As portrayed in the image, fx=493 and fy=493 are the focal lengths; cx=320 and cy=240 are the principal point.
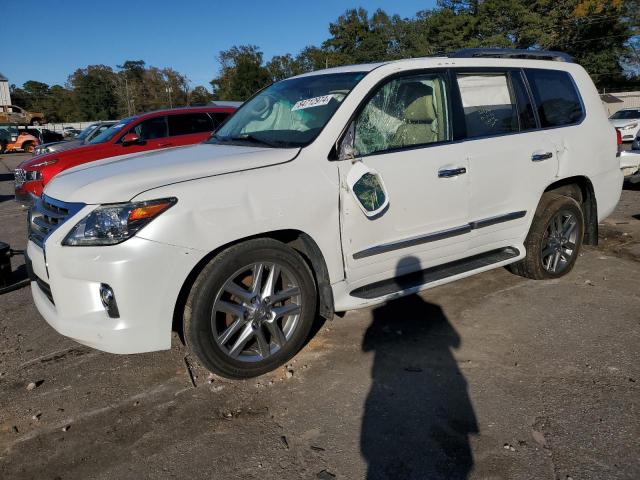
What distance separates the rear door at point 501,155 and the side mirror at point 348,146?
995mm

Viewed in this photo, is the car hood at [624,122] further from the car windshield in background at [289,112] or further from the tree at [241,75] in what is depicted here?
the tree at [241,75]

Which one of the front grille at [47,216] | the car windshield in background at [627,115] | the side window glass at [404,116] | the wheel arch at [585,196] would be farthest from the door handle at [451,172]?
the car windshield in background at [627,115]

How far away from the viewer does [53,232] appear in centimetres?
274

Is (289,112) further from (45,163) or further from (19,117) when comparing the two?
(19,117)

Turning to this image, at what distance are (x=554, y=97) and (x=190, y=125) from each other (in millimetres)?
6643

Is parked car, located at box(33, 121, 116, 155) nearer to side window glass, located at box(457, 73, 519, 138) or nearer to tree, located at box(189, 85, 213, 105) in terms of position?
side window glass, located at box(457, 73, 519, 138)

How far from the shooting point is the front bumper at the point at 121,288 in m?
2.52

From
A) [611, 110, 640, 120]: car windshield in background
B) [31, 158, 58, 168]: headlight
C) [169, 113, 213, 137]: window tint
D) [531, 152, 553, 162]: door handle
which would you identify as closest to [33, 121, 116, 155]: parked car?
[31, 158, 58, 168]: headlight

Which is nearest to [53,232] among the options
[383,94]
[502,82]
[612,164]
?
[383,94]

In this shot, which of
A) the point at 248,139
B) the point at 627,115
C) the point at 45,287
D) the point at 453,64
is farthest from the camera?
the point at 627,115

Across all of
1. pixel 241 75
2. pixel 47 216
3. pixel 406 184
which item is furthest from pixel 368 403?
pixel 241 75

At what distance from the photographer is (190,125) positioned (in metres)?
9.17

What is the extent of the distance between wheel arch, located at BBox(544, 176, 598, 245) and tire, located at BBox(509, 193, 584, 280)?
0.45 feet

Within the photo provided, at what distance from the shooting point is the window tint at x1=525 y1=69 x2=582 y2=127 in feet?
13.8
